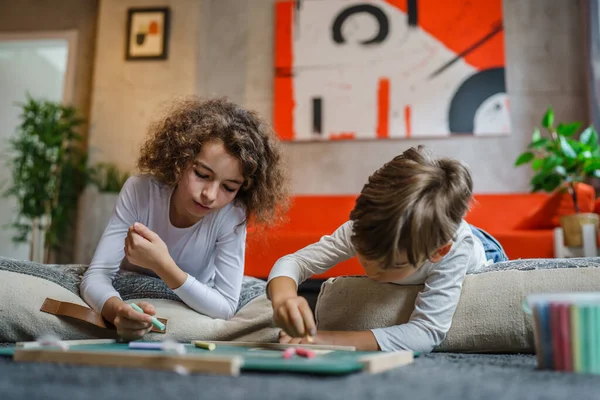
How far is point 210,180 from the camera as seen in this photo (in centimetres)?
118

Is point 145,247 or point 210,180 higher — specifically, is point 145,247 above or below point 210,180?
below

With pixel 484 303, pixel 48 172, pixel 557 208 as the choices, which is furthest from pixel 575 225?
pixel 48 172

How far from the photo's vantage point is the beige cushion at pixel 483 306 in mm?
1008

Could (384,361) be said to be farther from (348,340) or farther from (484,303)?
(484,303)

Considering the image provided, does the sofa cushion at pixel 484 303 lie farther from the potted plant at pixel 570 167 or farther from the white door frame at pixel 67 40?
the white door frame at pixel 67 40

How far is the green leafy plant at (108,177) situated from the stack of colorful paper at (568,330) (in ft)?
10.1

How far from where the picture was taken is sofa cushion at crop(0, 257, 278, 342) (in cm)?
105

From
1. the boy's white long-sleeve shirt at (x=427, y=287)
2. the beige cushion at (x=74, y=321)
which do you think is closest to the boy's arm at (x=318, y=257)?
the boy's white long-sleeve shirt at (x=427, y=287)

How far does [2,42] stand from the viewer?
407cm

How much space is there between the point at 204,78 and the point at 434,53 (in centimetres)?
150

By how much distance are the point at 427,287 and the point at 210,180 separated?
0.50 m

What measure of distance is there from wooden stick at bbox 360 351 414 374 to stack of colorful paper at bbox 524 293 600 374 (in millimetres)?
181

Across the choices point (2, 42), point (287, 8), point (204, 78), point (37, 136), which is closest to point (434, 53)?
point (287, 8)

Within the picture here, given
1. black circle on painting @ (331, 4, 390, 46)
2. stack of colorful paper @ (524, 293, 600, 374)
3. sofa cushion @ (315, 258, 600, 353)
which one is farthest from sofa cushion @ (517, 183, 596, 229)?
stack of colorful paper @ (524, 293, 600, 374)
